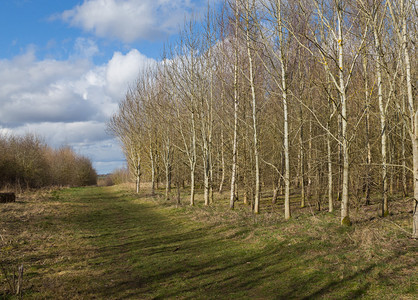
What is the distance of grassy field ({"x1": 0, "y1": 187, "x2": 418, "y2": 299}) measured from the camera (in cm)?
560

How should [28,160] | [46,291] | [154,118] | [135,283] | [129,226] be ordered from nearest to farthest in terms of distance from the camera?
[46,291]
[135,283]
[129,226]
[154,118]
[28,160]

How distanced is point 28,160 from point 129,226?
3042 centimetres

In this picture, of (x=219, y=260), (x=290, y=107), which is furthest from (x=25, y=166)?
(x=219, y=260)

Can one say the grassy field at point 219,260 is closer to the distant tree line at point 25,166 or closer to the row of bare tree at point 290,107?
the row of bare tree at point 290,107

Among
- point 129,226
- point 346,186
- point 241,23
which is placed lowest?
point 129,226

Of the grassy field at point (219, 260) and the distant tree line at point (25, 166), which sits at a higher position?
the distant tree line at point (25, 166)

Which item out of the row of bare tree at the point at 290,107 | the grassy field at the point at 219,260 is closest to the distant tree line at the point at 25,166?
the row of bare tree at the point at 290,107

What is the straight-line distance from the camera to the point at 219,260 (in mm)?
7602

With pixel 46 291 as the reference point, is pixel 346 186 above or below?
above

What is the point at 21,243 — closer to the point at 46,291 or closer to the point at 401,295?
the point at 46,291

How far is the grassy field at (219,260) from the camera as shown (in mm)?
5602

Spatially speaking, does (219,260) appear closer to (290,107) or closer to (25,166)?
(290,107)

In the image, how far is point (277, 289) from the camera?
18.8ft

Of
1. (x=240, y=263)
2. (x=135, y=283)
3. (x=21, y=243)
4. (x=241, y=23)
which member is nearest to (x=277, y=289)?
(x=240, y=263)
